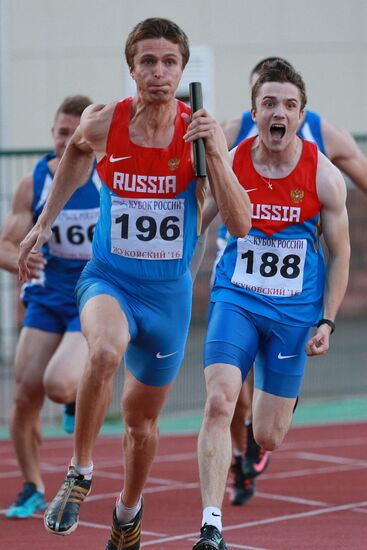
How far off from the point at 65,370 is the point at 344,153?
7.49 feet

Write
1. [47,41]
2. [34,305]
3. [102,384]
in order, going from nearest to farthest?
1. [102,384]
2. [34,305]
3. [47,41]

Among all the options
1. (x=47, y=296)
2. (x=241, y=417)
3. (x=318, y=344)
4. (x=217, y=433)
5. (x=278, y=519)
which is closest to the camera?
(x=217, y=433)

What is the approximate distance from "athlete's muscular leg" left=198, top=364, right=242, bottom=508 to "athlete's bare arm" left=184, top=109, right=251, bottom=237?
0.80 metres

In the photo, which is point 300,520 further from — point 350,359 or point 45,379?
point 350,359

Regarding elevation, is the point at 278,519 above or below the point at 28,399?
below

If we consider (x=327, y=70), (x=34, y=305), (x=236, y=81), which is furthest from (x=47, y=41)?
(x=34, y=305)

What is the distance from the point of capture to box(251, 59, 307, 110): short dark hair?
6812mm

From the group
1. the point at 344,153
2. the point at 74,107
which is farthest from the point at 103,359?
the point at 344,153

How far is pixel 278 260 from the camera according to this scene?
689 cm

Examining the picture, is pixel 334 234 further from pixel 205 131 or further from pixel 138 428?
pixel 138 428

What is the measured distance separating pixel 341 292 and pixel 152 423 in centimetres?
122

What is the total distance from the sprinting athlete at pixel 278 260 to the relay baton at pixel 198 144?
3.17 feet

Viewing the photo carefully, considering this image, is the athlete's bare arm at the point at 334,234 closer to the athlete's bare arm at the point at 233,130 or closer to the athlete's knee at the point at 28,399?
the athlete's bare arm at the point at 233,130

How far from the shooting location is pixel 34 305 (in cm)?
859
